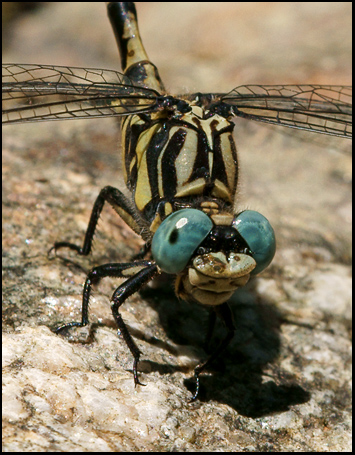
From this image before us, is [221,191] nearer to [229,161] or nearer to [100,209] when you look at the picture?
[229,161]

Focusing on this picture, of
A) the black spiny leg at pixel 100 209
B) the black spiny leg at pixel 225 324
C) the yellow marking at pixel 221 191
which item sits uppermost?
the black spiny leg at pixel 100 209

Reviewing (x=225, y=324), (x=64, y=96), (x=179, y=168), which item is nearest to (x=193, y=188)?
(x=179, y=168)

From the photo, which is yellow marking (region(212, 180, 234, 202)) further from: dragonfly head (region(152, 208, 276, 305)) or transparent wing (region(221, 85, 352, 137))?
transparent wing (region(221, 85, 352, 137))

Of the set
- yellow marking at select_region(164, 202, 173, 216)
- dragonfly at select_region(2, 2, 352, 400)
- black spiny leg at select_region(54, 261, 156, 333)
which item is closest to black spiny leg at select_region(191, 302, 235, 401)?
dragonfly at select_region(2, 2, 352, 400)

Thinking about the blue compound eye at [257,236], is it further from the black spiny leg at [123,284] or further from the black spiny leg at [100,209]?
the black spiny leg at [100,209]

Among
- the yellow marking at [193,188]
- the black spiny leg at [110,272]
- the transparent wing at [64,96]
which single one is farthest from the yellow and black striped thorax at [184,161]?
the black spiny leg at [110,272]

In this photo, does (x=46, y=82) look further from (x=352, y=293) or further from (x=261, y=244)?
(x=352, y=293)

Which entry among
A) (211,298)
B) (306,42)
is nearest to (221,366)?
(211,298)

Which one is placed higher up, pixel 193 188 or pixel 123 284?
pixel 193 188
